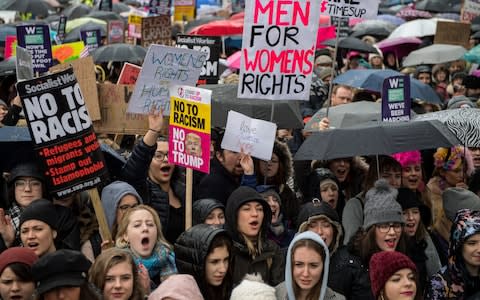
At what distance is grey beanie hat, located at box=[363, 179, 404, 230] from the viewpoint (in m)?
8.50

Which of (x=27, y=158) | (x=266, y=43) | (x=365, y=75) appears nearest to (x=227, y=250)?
(x=27, y=158)

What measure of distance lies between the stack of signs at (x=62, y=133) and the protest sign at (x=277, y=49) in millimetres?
1849

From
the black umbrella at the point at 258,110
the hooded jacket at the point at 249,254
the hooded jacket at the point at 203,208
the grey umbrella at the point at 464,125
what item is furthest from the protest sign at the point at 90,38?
the hooded jacket at the point at 249,254

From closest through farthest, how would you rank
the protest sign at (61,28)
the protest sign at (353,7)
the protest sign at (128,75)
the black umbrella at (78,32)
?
the protest sign at (128,75)
the protest sign at (353,7)
the protest sign at (61,28)
the black umbrella at (78,32)

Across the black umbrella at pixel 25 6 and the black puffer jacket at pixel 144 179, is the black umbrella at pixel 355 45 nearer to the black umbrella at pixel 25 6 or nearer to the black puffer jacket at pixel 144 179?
the black umbrella at pixel 25 6

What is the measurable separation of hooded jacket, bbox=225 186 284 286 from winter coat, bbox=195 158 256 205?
3.56 feet

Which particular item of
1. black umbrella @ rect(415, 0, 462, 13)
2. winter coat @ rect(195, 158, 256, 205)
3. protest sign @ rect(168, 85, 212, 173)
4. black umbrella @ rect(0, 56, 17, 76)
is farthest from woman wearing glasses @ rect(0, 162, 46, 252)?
black umbrella @ rect(415, 0, 462, 13)

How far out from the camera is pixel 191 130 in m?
8.77

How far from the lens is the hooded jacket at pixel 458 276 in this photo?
8055mm

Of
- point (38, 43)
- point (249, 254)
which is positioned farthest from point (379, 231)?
point (38, 43)

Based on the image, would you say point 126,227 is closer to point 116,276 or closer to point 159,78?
point 116,276

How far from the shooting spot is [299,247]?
7.28 m

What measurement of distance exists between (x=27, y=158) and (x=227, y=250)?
170 cm

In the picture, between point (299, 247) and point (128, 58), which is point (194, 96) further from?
point (128, 58)
